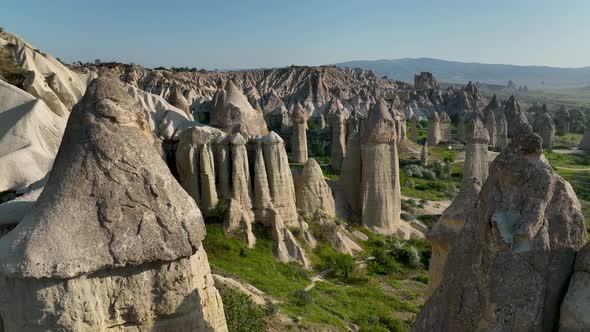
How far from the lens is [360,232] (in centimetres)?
2317

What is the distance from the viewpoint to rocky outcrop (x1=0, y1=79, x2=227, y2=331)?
5.95m

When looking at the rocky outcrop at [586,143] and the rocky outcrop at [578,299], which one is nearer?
the rocky outcrop at [578,299]

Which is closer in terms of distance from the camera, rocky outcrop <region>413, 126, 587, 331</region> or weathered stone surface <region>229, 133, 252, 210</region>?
rocky outcrop <region>413, 126, 587, 331</region>

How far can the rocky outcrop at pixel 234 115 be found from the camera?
2306 centimetres

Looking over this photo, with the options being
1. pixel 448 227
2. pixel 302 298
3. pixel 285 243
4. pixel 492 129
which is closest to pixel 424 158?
pixel 492 129

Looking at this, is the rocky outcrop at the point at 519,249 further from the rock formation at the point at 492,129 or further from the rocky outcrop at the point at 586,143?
the rocky outcrop at the point at 586,143

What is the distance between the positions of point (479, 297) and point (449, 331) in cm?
60

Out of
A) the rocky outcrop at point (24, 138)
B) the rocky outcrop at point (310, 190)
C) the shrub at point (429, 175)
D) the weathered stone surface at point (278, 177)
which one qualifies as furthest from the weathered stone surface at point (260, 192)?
the shrub at point (429, 175)

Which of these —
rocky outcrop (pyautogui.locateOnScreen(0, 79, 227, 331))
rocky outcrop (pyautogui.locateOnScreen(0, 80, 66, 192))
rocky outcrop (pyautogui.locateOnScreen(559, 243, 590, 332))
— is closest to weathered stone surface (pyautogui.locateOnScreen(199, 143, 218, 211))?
rocky outcrop (pyautogui.locateOnScreen(0, 80, 66, 192))

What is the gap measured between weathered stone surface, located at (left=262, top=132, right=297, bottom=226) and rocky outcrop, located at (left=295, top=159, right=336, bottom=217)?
5.63ft

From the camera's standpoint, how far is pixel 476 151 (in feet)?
90.5

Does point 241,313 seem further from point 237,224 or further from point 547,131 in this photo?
point 547,131

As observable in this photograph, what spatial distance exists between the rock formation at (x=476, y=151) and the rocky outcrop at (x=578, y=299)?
2270 cm

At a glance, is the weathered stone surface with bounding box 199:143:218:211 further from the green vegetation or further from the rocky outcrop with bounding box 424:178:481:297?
the green vegetation
